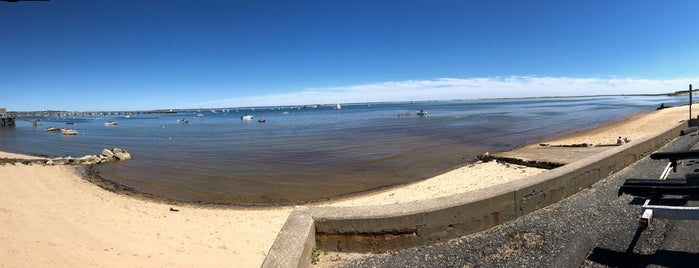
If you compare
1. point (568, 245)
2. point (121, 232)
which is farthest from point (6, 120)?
point (568, 245)

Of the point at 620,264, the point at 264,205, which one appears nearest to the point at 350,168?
the point at 264,205

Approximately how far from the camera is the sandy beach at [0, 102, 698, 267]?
7.70 meters

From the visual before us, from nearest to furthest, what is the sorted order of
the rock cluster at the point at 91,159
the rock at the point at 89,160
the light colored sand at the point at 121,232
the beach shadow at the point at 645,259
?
1. the beach shadow at the point at 645,259
2. the light colored sand at the point at 121,232
3. the rock cluster at the point at 91,159
4. the rock at the point at 89,160

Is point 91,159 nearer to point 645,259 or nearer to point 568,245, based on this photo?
point 568,245

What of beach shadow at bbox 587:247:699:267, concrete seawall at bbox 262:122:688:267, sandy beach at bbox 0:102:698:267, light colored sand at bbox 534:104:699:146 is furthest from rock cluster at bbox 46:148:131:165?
light colored sand at bbox 534:104:699:146

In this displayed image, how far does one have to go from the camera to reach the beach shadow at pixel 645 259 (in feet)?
11.8

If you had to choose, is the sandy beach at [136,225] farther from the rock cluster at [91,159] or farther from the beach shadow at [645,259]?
the rock cluster at [91,159]

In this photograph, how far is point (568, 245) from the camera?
13.6 feet

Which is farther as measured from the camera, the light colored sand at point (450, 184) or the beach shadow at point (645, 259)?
the light colored sand at point (450, 184)

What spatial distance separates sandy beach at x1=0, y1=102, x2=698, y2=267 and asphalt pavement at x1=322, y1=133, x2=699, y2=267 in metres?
4.53

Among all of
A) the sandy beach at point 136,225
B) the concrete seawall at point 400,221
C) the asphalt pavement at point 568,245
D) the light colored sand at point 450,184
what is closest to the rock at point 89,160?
the sandy beach at point 136,225

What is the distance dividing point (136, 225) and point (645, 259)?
1088 cm

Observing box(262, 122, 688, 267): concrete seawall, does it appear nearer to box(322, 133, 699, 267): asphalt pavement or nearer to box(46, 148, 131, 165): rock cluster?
box(322, 133, 699, 267): asphalt pavement

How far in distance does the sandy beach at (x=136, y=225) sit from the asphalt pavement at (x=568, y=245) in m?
4.53
